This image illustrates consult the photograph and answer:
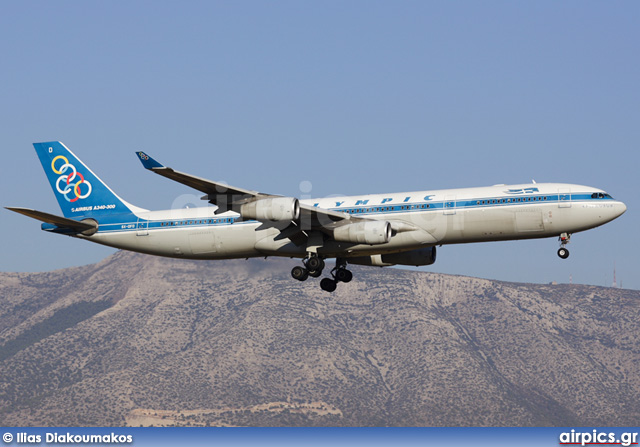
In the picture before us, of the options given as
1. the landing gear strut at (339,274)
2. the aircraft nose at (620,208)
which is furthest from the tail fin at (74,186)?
the aircraft nose at (620,208)

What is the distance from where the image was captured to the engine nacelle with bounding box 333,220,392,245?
2157 inches

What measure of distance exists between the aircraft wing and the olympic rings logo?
568 inches

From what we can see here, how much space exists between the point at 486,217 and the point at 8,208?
2723 cm

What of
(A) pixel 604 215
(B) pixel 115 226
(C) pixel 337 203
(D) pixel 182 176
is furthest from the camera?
(B) pixel 115 226

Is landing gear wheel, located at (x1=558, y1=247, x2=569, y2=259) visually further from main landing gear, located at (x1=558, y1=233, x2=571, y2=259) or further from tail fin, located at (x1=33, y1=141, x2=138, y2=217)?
tail fin, located at (x1=33, y1=141, x2=138, y2=217)

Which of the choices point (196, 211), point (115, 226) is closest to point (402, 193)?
point (196, 211)

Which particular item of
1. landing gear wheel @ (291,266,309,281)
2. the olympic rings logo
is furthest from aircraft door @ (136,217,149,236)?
landing gear wheel @ (291,266,309,281)

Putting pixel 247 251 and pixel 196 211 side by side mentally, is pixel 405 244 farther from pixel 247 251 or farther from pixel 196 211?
pixel 196 211

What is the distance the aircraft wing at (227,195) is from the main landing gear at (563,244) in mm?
12111

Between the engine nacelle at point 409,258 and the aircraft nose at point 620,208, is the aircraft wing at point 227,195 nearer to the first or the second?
the engine nacelle at point 409,258

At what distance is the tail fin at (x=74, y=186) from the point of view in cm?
6425

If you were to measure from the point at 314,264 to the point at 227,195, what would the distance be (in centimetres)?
759

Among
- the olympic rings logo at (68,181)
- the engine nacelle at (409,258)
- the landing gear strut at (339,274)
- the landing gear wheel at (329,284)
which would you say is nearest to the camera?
the engine nacelle at (409,258)

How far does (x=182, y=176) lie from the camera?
50.7 m
